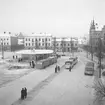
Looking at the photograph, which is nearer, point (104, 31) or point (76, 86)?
point (76, 86)

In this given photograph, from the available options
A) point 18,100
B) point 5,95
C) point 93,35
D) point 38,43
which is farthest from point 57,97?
point 93,35

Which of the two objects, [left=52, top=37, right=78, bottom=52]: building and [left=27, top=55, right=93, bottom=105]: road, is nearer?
[left=27, top=55, right=93, bottom=105]: road

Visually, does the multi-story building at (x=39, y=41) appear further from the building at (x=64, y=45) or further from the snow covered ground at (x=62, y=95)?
the snow covered ground at (x=62, y=95)

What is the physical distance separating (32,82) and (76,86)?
5.77 meters

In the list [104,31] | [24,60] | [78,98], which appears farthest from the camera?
[104,31]

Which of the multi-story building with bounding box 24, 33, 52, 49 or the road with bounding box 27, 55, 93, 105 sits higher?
the multi-story building with bounding box 24, 33, 52, 49

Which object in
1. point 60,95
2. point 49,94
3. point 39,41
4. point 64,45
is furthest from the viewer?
point 64,45

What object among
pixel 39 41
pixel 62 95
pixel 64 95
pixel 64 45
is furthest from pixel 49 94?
pixel 39 41

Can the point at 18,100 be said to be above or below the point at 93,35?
below

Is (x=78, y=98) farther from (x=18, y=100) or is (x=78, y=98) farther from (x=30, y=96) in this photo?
(x=18, y=100)

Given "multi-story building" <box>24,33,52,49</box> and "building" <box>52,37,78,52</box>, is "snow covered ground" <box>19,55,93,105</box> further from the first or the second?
"multi-story building" <box>24,33,52,49</box>

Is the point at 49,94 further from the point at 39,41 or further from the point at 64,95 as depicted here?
the point at 39,41

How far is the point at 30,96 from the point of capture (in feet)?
46.0

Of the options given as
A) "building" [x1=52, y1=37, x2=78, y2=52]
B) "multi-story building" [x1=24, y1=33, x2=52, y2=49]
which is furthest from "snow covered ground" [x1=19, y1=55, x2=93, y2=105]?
"multi-story building" [x1=24, y1=33, x2=52, y2=49]
